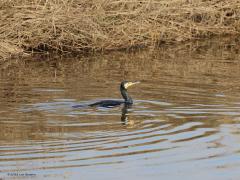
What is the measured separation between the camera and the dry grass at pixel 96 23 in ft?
68.1

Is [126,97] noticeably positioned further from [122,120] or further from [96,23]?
[96,23]

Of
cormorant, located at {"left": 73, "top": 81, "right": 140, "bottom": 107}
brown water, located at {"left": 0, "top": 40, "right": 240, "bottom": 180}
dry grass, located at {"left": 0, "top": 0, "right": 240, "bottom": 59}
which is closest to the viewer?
brown water, located at {"left": 0, "top": 40, "right": 240, "bottom": 180}

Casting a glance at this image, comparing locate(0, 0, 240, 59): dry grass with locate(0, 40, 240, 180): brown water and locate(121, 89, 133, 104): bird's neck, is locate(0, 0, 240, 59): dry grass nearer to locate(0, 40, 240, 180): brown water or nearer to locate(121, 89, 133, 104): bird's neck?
locate(0, 40, 240, 180): brown water

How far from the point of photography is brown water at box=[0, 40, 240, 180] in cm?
948

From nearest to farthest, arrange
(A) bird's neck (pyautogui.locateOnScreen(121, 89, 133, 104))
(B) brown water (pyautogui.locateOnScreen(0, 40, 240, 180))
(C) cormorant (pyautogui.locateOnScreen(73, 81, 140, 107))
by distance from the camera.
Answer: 1. (B) brown water (pyautogui.locateOnScreen(0, 40, 240, 180))
2. (C) cormorant (pyautogui.locateOnScreen(73, 81, 140, 107))
3. (A) bird's neck (pyautogui.locateOnScreen(121, 89, 133, 104))

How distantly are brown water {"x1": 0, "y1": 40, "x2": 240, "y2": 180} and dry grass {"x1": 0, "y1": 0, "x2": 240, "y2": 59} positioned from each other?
3.08 feet

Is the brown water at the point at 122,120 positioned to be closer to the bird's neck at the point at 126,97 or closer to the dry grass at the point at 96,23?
the bird's neck at the point at 126,97

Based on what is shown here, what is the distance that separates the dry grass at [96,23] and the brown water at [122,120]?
94cm

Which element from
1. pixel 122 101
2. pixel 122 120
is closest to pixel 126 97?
pixel 122 101

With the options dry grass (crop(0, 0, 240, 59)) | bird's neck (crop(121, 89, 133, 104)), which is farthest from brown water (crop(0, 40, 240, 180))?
dry grass (crop(0, 0, 240, 59))

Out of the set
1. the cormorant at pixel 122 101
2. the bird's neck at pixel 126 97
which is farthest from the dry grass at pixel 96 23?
the bird's neck at pixel 126 97

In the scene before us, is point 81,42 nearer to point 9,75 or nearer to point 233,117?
point 9,75

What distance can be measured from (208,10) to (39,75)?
7.60 metres

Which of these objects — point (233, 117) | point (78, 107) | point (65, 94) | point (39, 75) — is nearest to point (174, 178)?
point (233, 117)
